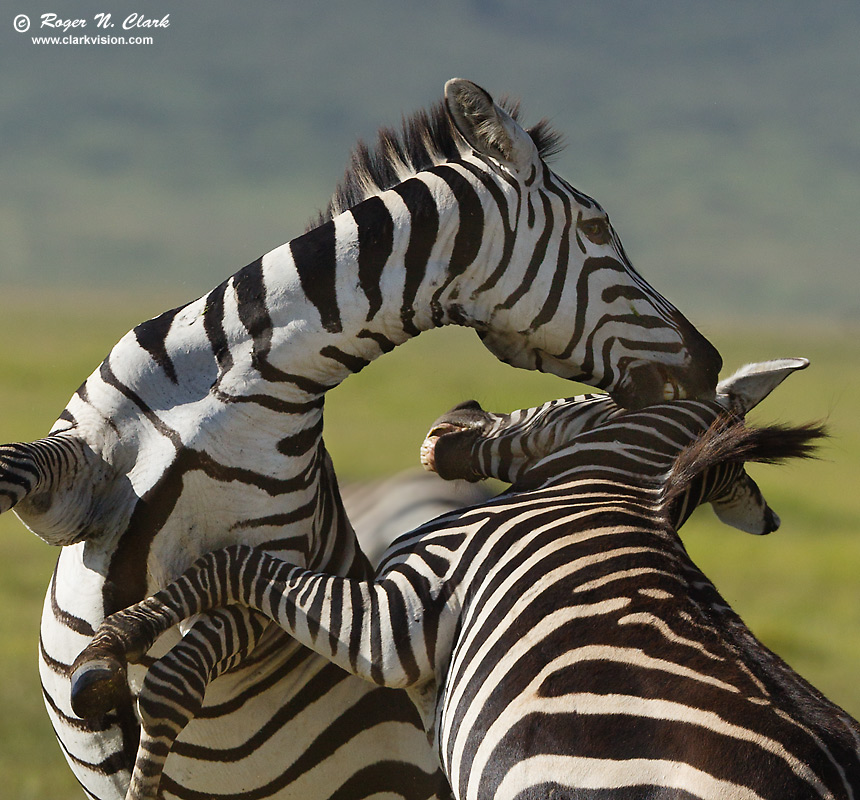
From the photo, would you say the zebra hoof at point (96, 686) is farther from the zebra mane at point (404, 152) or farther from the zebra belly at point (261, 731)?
the zebra mane at point (404, 152)

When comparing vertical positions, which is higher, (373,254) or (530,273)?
(373,254)

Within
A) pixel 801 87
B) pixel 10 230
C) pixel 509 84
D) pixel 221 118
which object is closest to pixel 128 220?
pixel 10 230

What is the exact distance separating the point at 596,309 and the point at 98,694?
2158 millimetres

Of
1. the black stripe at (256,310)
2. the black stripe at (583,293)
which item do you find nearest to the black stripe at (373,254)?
the black stripe at (256,310)

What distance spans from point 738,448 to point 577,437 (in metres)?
0.68

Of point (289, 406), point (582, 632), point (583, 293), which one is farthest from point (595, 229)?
point (582, 632)

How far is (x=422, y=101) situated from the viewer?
108ft

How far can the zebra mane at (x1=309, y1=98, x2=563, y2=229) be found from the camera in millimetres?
3920

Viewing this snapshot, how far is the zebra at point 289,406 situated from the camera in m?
3.60

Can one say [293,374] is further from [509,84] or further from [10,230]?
[509,84]

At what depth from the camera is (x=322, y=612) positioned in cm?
350

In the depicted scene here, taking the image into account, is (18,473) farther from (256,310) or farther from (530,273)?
(530,273)

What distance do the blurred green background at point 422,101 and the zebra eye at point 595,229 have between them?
412 inches

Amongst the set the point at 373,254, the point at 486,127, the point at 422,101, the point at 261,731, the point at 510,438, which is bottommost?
the point at 261,731
